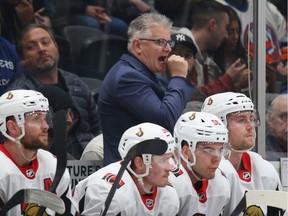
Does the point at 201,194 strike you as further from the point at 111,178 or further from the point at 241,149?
the point at 111,178

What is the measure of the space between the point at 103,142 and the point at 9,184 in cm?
79

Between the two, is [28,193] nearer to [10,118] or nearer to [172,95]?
[10,118]

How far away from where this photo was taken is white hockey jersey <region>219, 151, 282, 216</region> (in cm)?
566

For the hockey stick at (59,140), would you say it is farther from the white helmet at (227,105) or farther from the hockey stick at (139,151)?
the white helmet at (227,105)

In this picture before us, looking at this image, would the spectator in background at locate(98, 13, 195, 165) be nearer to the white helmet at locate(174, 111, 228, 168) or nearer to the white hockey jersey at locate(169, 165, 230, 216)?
the white helmet at locate(174, 111, 228, 168)

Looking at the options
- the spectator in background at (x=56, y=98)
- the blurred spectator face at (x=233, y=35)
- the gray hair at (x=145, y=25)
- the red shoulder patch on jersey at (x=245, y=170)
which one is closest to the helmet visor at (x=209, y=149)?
Result: the red shoulder patch on jersey at (x=245, y=170)

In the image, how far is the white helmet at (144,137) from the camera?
498 centimetres

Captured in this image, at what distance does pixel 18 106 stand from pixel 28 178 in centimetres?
33

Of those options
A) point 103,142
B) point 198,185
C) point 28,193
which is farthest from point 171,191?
point 28,193

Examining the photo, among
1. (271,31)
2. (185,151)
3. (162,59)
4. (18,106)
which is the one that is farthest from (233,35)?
(18,106)

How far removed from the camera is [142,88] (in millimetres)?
5422

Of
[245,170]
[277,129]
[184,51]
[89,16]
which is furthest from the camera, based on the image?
[277,129]

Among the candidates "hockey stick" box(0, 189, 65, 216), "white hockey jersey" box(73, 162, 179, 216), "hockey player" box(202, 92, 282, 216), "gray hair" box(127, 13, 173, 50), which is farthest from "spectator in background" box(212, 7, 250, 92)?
"hockey stick" box(0, 189, 65, 216)

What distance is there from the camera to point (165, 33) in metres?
5.66
